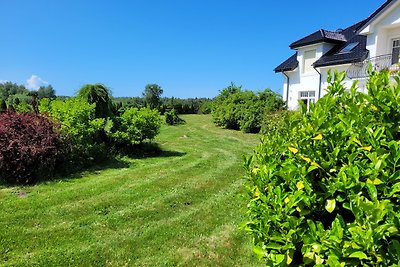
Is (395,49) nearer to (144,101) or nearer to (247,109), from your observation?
(247,109)

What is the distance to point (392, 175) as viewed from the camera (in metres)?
1.53

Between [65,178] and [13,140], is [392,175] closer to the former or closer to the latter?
[65,178]

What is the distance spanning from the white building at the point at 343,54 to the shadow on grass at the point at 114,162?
27.6 ft

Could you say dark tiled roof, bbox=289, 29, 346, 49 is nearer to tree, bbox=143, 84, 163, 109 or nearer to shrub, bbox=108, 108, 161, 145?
shrub, bbox=108, 108, 161, 145

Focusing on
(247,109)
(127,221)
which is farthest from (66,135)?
(247,109)

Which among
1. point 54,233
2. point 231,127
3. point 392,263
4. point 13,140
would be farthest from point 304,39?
point 392,263

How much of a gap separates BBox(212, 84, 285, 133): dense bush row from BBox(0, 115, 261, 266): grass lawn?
11.7 m

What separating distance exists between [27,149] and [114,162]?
277 centimetres

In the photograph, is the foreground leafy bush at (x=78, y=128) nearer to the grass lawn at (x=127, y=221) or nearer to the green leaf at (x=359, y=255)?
the grass lawn at (x=127, y=221)

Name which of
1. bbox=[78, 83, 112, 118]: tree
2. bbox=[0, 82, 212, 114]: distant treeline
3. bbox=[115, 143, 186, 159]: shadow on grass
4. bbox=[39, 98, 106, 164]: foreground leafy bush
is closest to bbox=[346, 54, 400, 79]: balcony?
bbox=[115, 143, 186, 159]: shadow on grass

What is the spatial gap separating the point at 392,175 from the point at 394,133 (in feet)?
1.22

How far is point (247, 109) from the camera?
816 inches

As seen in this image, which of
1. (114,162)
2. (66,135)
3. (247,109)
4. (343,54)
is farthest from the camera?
(247,109)

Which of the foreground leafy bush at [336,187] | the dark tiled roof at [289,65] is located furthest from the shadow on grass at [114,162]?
the dark tiled roof at [289,65]
